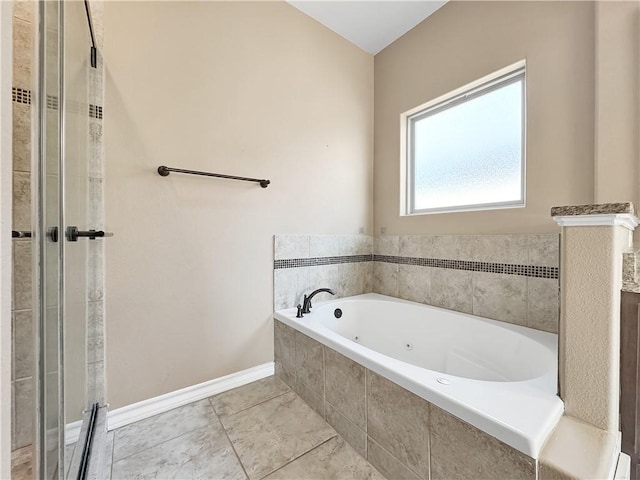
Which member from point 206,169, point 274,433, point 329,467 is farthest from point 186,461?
point 206,169

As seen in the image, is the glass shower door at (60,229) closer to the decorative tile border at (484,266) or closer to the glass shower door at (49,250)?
the glass shower door at (49,250)

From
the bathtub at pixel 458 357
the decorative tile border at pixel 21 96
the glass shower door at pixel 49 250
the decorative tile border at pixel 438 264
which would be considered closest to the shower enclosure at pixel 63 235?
the glass shower door at pixel 49 250

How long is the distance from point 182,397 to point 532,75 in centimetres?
282

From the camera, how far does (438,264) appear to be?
6.81 feet

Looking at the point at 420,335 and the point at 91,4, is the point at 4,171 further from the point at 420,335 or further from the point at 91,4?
the point at 420,335

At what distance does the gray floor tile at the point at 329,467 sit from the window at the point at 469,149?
5.52ft

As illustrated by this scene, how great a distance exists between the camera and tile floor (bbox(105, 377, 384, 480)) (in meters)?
1.17

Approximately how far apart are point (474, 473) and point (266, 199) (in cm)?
172

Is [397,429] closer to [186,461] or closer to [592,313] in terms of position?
[592,313]

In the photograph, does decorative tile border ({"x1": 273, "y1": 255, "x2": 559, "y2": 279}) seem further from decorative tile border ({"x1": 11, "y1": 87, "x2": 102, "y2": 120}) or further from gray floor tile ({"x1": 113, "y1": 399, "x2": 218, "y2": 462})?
decorative tile border ({"x1": 11, "y1": 87, "x2": 102, "y2": 120})

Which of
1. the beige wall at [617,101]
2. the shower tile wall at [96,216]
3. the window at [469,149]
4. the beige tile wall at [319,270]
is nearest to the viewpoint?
the beige wall at [617,101]

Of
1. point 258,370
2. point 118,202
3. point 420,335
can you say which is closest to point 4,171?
point 118,202

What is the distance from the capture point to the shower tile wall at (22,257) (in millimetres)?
559

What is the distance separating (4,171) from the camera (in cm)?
39
